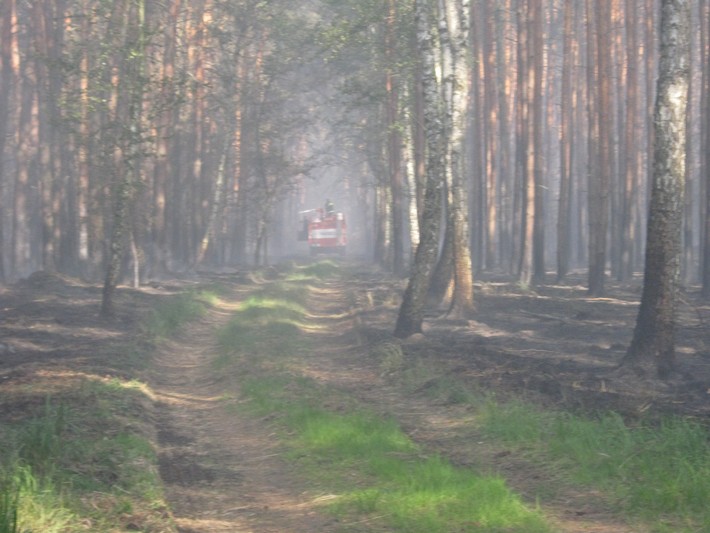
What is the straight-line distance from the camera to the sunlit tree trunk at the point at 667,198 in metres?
13.2

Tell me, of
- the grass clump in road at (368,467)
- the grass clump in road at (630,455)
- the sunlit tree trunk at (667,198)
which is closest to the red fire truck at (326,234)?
the grass clump in road at (368,467)

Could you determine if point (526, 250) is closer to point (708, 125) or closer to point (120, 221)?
point (708, 125)

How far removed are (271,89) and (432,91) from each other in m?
28.7

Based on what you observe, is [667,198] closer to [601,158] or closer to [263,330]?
[263,330]

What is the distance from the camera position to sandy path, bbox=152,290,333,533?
803 cm

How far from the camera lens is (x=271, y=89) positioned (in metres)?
45.8

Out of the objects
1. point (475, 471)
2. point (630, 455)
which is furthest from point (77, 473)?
point (630, 455)

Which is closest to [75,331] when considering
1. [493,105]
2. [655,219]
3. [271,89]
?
[655,219]

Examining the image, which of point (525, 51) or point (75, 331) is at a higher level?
point (525, 51)

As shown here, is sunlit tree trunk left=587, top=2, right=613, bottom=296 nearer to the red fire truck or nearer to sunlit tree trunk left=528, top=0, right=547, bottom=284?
sunlit tree trunk left=528, top=0, right=547, bottom=284

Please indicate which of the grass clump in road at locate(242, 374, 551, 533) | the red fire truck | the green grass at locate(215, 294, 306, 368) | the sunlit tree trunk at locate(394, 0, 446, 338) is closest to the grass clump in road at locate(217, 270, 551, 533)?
the grass clump in road at locate(242, 374, 551, 533)

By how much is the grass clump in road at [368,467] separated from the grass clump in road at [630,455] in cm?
86

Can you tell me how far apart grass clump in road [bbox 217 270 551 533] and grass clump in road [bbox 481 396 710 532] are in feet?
2.83

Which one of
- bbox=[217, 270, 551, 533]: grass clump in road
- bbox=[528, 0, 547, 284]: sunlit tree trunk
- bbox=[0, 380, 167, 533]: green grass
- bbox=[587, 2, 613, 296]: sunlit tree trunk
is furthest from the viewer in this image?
bbox=[528, 0, 547, 284]: sunlit tree trunk
